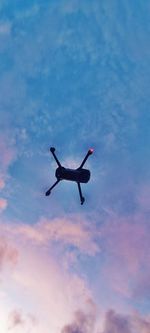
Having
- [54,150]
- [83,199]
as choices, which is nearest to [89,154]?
[54,150]

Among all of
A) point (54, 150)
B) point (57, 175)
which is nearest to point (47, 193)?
point (57, 175)

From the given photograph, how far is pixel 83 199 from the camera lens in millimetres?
25484

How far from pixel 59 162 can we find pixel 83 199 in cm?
284

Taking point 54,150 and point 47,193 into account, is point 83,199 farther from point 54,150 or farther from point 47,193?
point 54,150

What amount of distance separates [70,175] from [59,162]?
3.43 ft

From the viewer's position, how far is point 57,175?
24.7m

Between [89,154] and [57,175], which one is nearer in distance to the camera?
[89,154]

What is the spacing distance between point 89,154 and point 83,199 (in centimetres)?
351

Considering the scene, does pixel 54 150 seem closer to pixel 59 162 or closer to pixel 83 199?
pixel 59 162

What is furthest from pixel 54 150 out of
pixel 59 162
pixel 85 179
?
pixel 85 179

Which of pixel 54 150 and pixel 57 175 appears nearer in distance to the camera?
pixel 54 150

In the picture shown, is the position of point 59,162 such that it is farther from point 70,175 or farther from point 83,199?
point 83,199

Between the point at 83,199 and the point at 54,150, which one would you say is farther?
the point at 83,199

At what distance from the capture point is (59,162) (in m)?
24.5
